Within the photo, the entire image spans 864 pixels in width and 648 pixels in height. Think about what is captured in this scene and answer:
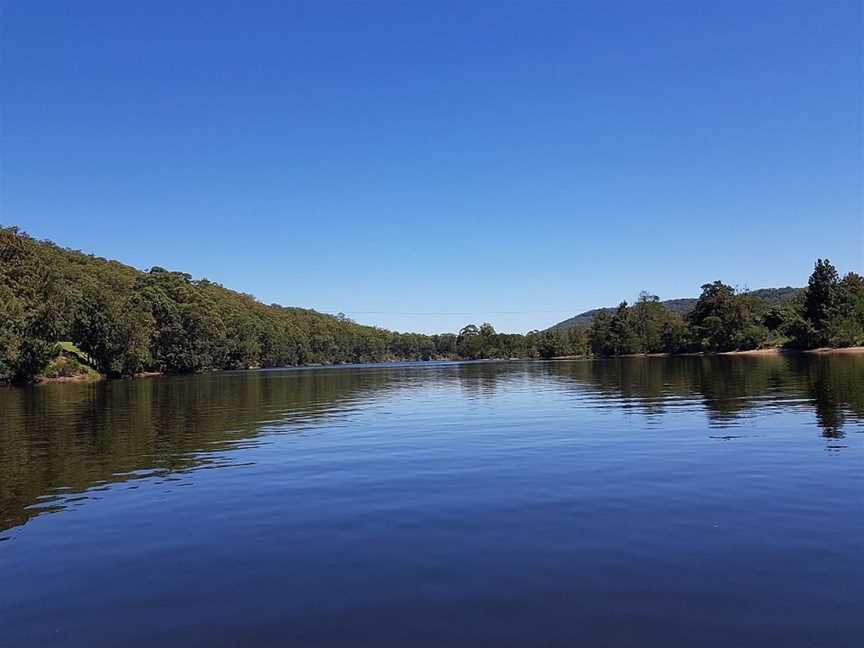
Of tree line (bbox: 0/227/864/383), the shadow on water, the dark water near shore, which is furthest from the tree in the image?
the dark water near shore

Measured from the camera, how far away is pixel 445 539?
14203 millimetres

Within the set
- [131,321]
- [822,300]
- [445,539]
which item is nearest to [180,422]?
[445,539]

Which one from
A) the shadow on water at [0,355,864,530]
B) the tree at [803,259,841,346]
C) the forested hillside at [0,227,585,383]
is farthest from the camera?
the tree at [803,259,841,346]

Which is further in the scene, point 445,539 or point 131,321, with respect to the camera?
point 131,321

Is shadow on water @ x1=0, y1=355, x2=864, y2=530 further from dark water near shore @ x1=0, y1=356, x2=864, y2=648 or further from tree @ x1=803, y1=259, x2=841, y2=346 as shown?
tree @ x1=803, y1=259, x2=841, y2=346

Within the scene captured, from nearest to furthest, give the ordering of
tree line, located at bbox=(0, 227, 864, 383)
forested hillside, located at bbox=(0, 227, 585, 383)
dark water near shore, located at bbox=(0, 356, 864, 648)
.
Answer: dark water near shore, located at bbox=(0, 356, 864, 648), forested hillside, located at bbox=(0, 227, 585, 383), tree line, located at bbox=(0, 227, 864, 383)

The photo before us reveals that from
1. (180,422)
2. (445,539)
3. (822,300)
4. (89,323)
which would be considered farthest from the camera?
(822,300)

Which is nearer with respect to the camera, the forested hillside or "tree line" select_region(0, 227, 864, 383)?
the forested hillside

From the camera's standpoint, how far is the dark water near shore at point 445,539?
9773 mm

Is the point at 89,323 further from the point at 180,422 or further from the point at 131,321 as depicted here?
the point at 180,422

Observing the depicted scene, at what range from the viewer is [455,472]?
73.2ft

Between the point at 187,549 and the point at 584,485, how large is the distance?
11.1 metres

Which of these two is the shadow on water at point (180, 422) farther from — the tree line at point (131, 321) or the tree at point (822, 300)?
the tree at point (822, 300)

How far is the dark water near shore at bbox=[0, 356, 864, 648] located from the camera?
32.1 feet
